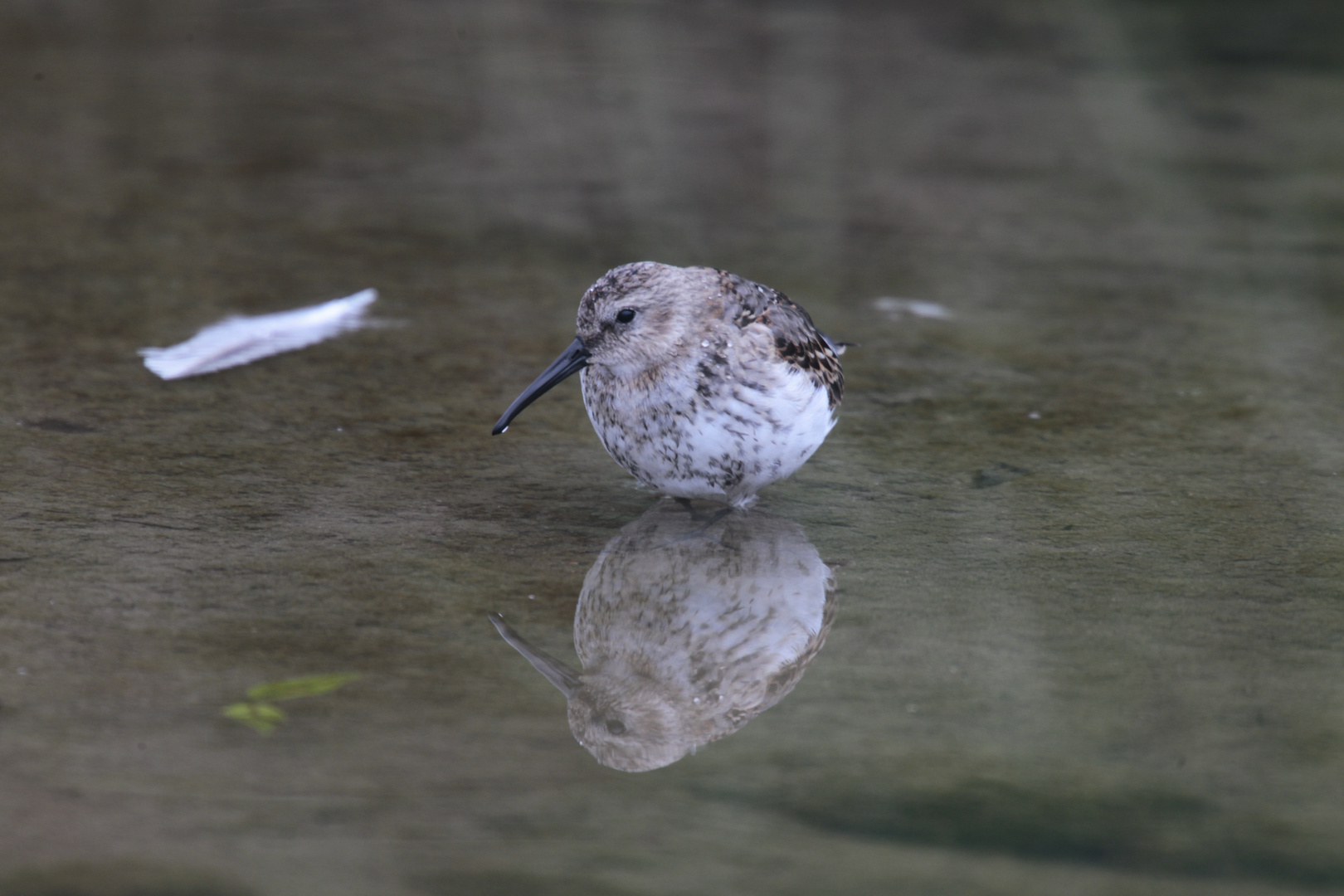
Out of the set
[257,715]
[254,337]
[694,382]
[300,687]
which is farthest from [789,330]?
[254,337]

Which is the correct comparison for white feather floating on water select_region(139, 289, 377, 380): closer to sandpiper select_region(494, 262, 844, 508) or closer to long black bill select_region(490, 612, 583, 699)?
sandpiper select_region(494, 262, 844, 508)

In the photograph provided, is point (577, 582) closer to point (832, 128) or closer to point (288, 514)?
point (288, 514)

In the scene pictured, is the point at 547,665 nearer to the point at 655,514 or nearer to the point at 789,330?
the point at 655,514

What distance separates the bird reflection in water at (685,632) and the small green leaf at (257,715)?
543 millimetres

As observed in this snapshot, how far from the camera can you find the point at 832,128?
324 inches

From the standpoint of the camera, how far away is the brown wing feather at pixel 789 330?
3.87 meters

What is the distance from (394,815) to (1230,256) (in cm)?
510

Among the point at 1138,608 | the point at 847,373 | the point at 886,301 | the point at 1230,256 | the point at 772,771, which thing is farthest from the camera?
the point at 1230,256

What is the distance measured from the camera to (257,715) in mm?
2695

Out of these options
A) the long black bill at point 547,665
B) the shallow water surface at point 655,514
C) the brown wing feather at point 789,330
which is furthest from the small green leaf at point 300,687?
the brown wing feather at point 789,330

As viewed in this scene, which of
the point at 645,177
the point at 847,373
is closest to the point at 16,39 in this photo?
the point at 645,177

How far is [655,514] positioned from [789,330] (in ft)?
2.10

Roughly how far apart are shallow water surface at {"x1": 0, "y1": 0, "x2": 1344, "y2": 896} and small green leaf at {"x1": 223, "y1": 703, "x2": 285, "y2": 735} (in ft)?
0.08

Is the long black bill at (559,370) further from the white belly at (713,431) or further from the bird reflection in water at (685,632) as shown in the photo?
the bird reflection in water at (685,632)
